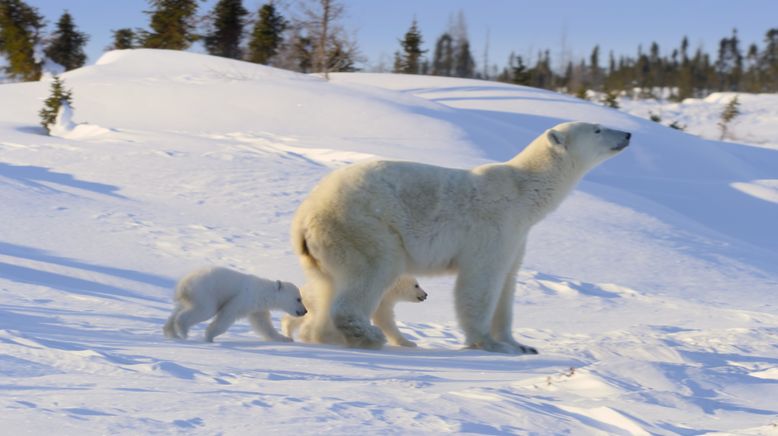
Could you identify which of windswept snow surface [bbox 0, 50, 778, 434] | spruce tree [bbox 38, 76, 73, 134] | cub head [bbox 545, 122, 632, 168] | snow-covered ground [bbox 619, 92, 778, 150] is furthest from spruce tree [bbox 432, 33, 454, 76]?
cub head [bbox 545, 122, 632, 168]

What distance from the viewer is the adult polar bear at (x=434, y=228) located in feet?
18.4

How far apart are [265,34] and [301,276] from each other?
103 ft

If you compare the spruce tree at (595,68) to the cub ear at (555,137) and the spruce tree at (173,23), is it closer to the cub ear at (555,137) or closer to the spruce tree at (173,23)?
the spruce tree at (173,23)

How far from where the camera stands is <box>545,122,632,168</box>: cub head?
639cm

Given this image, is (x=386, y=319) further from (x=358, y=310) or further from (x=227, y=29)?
(x=227, y=29)

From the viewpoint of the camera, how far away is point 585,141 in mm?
6426

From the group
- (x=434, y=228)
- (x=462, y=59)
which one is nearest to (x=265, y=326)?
(x=434, y=228)

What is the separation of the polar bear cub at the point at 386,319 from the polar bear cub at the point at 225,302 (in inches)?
6.9

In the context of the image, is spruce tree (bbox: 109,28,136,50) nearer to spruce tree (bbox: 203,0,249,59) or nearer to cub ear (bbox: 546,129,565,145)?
spruce tree (bbox: 203,0,249,59)

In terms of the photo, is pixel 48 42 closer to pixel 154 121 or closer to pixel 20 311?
pixel 154 121

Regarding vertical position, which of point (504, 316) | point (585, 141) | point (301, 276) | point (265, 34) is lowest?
Result: point (301, 276)

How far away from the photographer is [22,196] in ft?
34.8

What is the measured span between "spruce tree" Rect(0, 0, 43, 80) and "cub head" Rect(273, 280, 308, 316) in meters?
32.7

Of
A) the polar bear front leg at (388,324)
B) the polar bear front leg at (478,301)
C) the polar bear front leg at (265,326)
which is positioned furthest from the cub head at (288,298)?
the polar bear front leg at (478,301)
